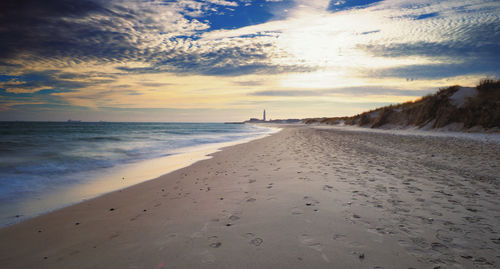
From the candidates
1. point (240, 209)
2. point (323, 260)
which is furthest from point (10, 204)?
point (323, 260)

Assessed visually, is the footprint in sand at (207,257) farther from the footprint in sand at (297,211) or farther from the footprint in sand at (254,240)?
the footprint in sand at (297,211)

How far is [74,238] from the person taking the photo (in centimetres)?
310

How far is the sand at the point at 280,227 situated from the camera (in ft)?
7.56

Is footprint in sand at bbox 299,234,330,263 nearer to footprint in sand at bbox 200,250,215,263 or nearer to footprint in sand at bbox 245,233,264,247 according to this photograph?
footprint in sand at bbox 245,233,264,247

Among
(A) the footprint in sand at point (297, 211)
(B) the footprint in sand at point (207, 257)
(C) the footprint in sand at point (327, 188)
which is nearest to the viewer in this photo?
(B) the footprint in sand at point (207, 257)

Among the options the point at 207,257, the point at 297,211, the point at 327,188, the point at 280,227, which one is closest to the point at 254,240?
the point at 280,227

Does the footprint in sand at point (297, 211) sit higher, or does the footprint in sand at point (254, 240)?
the footprint in sand at point (297, 211)

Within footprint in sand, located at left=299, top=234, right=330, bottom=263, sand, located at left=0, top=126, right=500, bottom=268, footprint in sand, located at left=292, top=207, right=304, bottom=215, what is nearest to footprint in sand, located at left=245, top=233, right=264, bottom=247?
sand, located at left=0, top=126, right=500, bottom=268

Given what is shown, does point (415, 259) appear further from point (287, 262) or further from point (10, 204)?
point (10, 204)

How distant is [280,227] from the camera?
2.98 meters

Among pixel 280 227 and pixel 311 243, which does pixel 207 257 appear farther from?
pixel 311 243

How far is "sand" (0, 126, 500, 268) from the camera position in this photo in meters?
2.30

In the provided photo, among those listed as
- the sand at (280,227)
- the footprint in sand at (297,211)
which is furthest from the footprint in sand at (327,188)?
the footprint in sand at (297,211)

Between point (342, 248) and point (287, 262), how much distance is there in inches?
26.7
